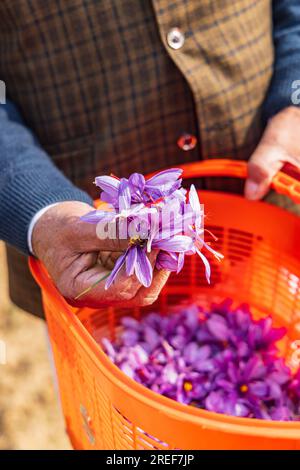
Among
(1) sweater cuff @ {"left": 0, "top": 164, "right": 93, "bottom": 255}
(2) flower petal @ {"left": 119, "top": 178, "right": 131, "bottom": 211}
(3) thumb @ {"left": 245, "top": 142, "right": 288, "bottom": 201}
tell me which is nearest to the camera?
(2) flower petal @ {"left": 119, "top": 178, "right": 131, "bottom": 211}

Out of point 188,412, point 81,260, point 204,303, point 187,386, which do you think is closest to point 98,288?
point 81,260

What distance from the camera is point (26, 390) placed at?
54.3 inches

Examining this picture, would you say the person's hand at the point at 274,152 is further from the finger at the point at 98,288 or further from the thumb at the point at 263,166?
the finger at the point at 98,288

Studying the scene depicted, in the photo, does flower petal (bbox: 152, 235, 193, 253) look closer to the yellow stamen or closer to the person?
the person

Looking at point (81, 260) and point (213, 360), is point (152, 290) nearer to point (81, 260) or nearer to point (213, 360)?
point (81, 260)

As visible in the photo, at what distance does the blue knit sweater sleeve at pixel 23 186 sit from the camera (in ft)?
2.34

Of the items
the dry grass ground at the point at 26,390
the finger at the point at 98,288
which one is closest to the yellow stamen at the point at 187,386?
the finger at the point at 98,288

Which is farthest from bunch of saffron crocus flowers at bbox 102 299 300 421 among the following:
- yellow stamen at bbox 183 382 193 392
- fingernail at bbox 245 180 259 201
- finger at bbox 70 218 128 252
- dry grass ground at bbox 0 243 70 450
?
dry grass ground at bbox 0 243 70 450

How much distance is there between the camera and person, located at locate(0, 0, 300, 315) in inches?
30.2

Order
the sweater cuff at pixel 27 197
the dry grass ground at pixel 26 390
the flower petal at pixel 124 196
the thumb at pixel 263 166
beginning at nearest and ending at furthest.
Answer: the flower petal at pixel 124 196, the sweater cuff at pixel 27 197, the thumb at pixel 263 166, the dry grass ground at pixel 26 390

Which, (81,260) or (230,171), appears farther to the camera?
(230,171)

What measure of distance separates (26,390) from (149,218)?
0.99 m

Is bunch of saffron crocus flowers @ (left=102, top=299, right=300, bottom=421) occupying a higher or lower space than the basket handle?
lower

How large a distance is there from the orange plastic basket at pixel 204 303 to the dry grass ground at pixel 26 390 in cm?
42
